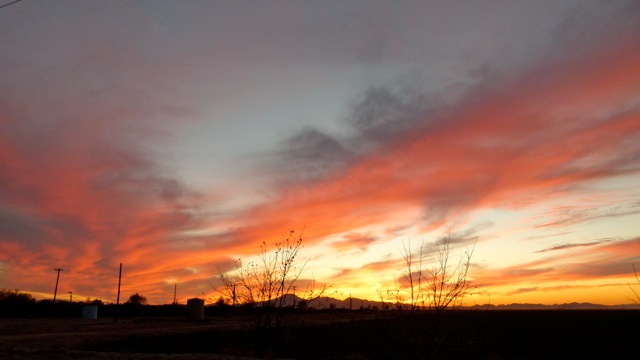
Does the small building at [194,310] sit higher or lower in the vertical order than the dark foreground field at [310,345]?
Result: higher

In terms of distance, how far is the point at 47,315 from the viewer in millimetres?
72062

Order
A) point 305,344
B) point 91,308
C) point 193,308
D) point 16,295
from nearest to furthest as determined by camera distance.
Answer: point 305,344 < point 193,308 < point 91,308 < point 16,295

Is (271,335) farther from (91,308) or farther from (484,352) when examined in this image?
(91,308)

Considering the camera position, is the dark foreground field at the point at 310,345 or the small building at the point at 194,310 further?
the small building at the point at 194,310

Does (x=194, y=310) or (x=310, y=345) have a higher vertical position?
(x=194, y=310)

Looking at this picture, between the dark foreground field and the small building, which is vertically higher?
the small building

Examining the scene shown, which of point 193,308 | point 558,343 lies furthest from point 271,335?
point 193,308

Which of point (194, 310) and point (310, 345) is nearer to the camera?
point (310, 345)

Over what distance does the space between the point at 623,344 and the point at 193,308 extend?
4326 centimetres

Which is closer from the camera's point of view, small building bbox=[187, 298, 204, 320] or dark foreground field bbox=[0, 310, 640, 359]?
dark foreground field bbox=[0, 310, 640, 359]

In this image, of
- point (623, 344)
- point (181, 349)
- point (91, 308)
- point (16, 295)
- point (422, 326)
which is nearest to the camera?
point (422, 326)

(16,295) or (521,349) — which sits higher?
(16,295)

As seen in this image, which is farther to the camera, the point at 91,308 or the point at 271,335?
the point at 91,308

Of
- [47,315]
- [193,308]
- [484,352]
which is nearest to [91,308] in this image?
[47,315]
